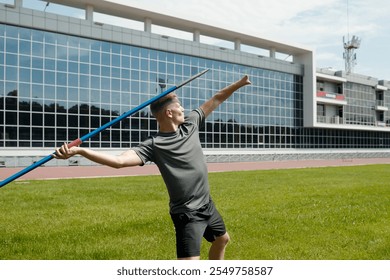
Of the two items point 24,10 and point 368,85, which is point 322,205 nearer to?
point 24,10

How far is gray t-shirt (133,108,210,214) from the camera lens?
131 inches

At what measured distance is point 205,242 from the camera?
5910mm

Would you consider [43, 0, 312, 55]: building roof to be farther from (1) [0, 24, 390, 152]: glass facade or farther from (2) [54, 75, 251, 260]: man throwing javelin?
(2) [54, 75, 251, 260]: man throwing javelin

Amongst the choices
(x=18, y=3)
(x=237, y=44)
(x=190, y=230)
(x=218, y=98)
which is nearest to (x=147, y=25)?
(x=18, y=3)

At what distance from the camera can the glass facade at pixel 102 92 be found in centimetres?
2878

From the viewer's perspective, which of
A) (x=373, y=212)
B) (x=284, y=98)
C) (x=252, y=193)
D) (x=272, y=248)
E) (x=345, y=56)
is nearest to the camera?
(x=272, y=248)

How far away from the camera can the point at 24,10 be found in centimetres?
2916

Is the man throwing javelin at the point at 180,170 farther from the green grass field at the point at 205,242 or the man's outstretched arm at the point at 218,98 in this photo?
the green grass field at the point at 205,242

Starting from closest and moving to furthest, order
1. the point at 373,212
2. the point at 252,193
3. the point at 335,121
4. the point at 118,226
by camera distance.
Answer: the point at 118,226 → the point at 373,212 → the point at 252,193 → the point at 335,121

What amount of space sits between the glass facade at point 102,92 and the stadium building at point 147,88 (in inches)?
3.1

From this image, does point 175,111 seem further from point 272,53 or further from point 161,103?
point 272,53

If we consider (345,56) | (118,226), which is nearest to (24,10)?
(118,226)

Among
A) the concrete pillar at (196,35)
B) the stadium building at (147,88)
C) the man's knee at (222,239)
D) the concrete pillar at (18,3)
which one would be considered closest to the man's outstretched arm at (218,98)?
the man's knee at (222,239)

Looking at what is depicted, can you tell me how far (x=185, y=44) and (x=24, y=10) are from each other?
46.2 feet
